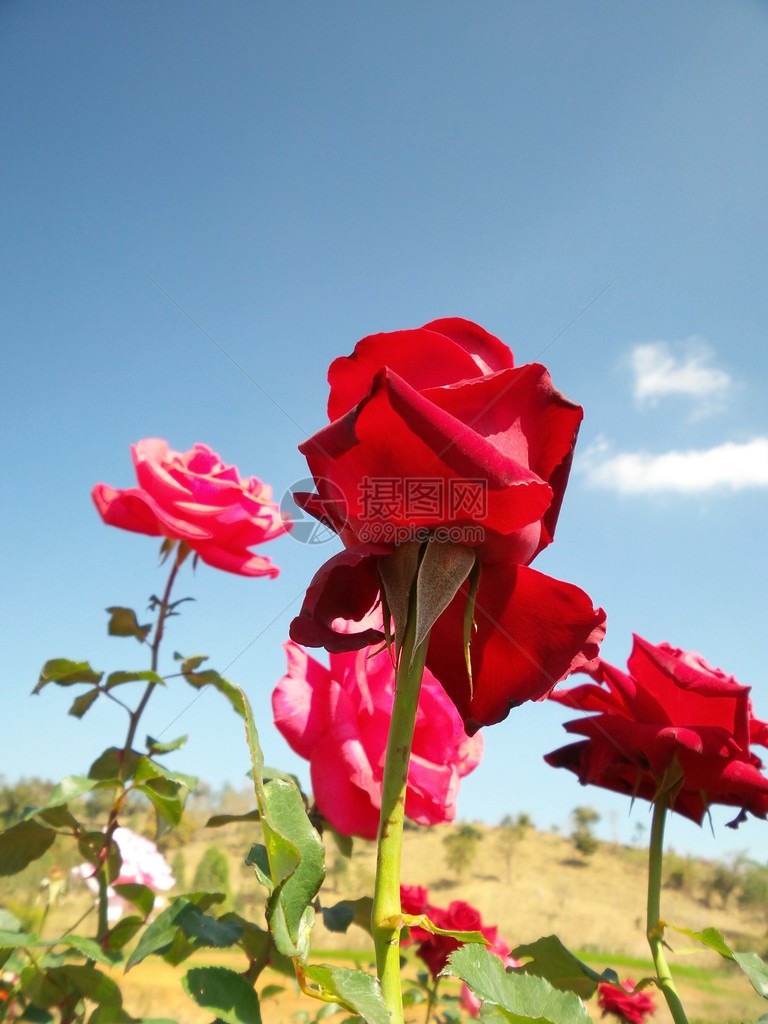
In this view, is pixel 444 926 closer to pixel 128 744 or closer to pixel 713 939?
pixel 128 744

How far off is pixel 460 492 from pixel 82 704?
85 cm

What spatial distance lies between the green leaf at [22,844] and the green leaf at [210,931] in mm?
321

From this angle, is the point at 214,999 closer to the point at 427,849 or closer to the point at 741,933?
the point at 741,933

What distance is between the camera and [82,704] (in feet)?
3.23

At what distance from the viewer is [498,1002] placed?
0.30m

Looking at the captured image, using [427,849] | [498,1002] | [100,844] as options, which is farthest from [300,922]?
[427,849]

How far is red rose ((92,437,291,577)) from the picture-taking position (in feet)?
3.34

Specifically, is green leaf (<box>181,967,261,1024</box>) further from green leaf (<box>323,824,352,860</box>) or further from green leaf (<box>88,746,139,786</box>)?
green leaf (<box>88,746,139,786</box>)

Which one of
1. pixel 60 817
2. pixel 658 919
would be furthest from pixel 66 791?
pixel 658 919

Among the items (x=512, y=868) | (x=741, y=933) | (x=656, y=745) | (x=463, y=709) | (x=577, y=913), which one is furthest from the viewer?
(x=512, y=868)

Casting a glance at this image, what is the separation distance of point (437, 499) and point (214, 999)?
0.87 ft

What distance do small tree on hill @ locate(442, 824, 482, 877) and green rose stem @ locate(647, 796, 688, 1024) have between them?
12.7 metres

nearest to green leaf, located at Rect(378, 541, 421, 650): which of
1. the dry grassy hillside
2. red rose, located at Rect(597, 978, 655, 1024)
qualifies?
red rose, located at Rect(597, 978, 655, 1024)

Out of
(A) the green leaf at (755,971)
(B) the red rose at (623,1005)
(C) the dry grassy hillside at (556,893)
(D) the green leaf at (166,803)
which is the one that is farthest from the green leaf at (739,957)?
(C) the dry grassy hillside at (556,893)
